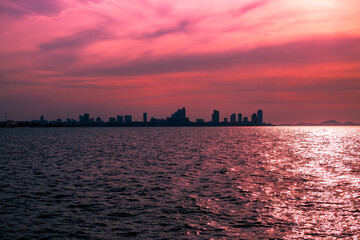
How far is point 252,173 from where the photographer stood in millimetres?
44656

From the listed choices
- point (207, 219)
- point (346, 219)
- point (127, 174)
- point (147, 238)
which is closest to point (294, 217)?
point (346, 219)

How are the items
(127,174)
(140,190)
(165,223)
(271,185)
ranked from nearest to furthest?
(165,223) → (140,190) → (271,185) → (127,174)

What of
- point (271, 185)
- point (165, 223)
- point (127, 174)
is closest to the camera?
point (165, 223)

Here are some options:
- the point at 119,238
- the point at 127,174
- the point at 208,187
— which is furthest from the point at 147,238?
the point at 127,174

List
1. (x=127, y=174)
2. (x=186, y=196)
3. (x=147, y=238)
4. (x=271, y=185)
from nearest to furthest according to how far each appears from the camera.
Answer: (x=147, y=238) < (x=186, y=196) < (x=271, y=185) < (x=127, y=174)

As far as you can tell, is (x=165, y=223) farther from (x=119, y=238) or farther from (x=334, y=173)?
(x=334, y=173)

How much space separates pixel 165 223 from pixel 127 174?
72.3 feet

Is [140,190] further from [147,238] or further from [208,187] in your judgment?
[147,238]

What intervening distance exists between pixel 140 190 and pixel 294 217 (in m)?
15.7

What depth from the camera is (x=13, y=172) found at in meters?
44.6

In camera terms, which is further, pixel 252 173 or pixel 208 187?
pixel 252 173

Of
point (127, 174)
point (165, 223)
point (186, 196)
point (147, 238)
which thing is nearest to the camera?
point (147, 238)

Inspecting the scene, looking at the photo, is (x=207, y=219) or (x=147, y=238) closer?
(x=147, y=238)

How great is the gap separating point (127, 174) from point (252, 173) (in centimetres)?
1809
